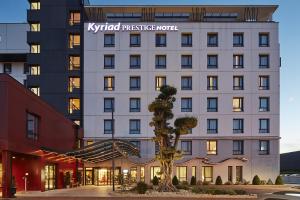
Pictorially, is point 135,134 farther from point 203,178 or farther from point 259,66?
point 259,66

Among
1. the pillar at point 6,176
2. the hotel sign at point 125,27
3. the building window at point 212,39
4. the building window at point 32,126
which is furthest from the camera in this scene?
the building window at point 212,39

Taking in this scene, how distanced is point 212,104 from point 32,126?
107ft

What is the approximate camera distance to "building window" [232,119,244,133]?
67.2 metres

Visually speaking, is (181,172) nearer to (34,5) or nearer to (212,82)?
(212,82)

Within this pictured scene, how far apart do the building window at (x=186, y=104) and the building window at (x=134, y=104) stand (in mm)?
5884

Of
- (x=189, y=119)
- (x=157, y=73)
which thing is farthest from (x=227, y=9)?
(x=189, y=119)

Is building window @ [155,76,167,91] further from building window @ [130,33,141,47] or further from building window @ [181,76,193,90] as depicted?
building window @ [130,33,141,47]

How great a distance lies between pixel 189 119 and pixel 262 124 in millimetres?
30664

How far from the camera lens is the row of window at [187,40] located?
6794 centimetres

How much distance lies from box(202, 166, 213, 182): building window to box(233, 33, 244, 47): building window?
17252 mm

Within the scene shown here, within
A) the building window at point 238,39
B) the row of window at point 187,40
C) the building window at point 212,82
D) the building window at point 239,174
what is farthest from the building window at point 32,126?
the building window at point 238,39

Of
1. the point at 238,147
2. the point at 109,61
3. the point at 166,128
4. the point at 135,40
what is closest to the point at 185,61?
the point at 135,40

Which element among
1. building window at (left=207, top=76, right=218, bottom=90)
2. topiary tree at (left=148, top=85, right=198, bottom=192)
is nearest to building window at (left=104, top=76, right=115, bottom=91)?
building window at (left=207, top=76, right=218, bottom=90)

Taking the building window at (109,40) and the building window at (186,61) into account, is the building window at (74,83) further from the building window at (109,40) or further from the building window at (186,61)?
the building window at (186,61)
